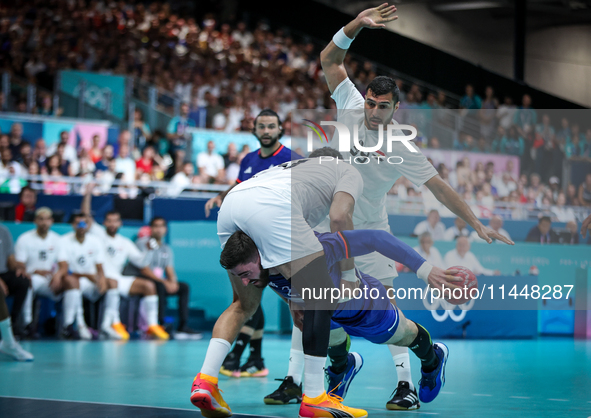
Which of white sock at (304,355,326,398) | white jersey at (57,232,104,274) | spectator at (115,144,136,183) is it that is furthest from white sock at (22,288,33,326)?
white sock at (304,355,326,398)

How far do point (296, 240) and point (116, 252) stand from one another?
652cm

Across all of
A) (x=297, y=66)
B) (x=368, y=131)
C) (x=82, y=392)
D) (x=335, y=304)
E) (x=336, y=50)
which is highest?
(x=297, y=66)

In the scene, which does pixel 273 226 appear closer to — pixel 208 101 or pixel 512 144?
pixel 512 144

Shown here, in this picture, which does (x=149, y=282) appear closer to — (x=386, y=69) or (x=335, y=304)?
(x=335, y=304)

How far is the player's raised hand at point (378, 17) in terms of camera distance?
15.1 ft

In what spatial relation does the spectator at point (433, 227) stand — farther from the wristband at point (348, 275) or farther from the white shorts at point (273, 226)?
the white shorts at point (273, 226)

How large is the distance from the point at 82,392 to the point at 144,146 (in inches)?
351

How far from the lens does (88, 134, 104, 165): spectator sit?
12.2 meters

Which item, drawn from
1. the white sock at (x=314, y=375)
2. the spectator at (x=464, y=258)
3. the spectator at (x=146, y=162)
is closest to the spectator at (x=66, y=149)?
the spectator at (x=146, y=162)

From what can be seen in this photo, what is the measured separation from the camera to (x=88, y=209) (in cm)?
1018

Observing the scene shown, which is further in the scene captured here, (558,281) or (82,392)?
(558,281)

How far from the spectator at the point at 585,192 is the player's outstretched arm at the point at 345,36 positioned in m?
6.19

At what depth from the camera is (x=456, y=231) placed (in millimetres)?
9969

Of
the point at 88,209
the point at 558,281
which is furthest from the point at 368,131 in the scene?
the point at 88,209
